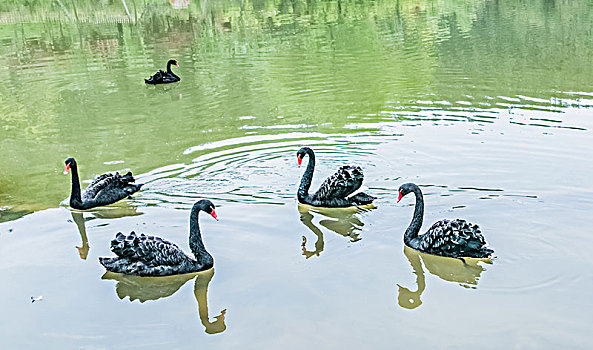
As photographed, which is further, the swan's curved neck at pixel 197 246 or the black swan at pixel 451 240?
the swan's curved neck at pixel 197 246

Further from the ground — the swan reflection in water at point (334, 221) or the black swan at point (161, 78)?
the black swan at point (161, 78)

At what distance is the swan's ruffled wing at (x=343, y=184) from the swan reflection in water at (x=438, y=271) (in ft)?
3.11

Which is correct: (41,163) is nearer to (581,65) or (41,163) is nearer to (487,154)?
(487,154)

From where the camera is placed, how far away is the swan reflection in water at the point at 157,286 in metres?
4.90

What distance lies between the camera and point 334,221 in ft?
20.6

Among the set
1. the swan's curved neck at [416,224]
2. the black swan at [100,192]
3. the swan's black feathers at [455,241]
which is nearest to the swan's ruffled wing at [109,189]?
the black swan at [100,192]

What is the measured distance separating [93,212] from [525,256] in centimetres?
397

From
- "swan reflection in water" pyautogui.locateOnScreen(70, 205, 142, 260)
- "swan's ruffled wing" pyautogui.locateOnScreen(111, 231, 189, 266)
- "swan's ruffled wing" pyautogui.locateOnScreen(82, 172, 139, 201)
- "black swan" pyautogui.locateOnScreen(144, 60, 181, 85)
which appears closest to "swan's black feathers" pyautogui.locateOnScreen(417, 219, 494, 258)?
"swan's ruffled wing" pyautogui.locateOnScreen(111, 231, 189, 266)

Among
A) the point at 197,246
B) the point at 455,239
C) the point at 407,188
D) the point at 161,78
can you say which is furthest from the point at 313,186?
the point at 161,78

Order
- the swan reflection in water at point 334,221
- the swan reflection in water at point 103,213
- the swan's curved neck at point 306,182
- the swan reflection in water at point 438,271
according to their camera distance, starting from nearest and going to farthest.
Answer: the swan reflection in water at point 438,271 → the swan reflection in water at point 334,221 → the swan reflection in water at point 103,213 → the swan's curved neck at point 306,182

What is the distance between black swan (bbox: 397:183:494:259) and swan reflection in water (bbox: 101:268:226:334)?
162cm

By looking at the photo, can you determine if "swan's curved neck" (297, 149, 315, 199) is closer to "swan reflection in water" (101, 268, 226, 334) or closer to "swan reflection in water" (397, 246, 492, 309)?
"swan reflection in water" (397, 246, 492, 309)

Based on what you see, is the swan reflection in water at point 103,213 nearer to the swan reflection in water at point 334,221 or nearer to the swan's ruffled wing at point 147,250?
the swan's ruffled wing at point 147,250

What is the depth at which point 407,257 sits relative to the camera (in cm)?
535
